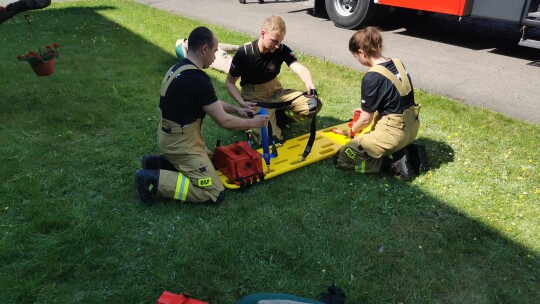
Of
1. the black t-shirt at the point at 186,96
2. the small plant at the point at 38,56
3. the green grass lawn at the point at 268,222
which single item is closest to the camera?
the green grass lawn at the point at 268,222

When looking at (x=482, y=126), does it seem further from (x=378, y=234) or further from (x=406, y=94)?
(x=378, y=234)

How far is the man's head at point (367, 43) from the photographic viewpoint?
13.0 ft

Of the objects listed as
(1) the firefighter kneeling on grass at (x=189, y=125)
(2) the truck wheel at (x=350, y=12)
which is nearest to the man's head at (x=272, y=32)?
(1) the firefighter kneeling on grass at (x=189, y=125)

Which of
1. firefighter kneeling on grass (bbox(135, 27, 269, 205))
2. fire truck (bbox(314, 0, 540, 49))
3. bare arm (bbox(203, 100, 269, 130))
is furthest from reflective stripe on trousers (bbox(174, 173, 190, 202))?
fire truck (bbox(314, 0, 540, 49))

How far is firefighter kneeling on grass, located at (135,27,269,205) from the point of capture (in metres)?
3.55

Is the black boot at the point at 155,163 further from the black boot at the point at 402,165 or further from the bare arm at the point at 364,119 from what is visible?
the black boot at the point at 402,165

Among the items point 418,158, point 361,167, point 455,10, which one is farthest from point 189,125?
point 455,10

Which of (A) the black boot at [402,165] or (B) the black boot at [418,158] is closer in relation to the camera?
(A) the black boot at [402,165]

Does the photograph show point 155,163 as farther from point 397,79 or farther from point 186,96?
point 397,79

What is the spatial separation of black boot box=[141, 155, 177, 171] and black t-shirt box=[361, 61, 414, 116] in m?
1.92

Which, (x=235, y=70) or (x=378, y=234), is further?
(x=235, y=70)

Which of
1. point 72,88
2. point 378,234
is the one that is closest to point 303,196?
point 378,234

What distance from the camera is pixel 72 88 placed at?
6.34 metres

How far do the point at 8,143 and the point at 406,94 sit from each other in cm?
425
